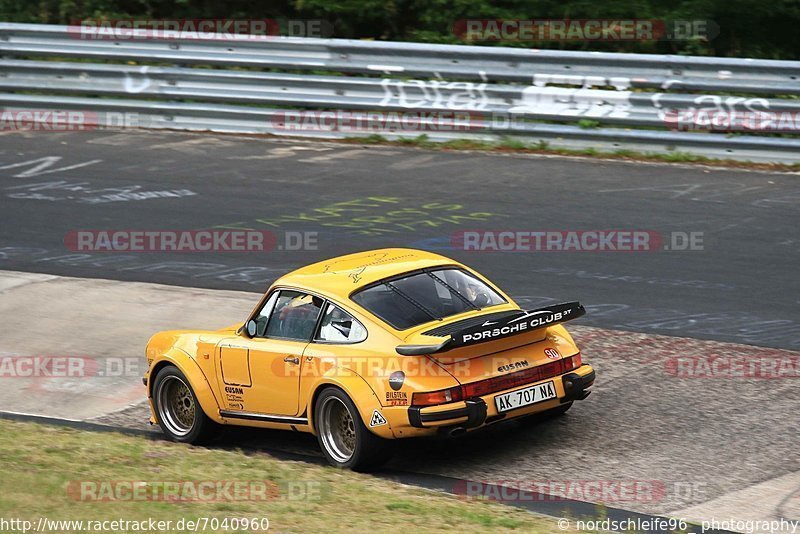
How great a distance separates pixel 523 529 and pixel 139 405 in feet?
15.3

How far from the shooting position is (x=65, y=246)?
14.5 metres

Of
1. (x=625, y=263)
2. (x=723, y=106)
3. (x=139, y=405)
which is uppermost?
(x=723, y=106)

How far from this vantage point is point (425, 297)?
8.23 metres

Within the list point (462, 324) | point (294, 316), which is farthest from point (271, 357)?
point (462, 324)

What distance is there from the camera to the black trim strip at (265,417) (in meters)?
8.23

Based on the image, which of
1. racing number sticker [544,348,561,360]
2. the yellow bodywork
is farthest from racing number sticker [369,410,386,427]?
racing number sticker [544,348,561,360]

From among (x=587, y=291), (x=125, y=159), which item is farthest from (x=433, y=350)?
(x=125, y=159)

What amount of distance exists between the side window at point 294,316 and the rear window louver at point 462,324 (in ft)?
3.05

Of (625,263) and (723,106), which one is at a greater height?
(723,106)

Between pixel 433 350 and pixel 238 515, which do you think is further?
pixel 433 350

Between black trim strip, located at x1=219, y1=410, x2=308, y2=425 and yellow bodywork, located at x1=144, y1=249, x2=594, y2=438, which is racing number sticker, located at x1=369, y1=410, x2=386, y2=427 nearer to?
yellow bodywork, located at x1=144, y1=249, x2=594, y2=438

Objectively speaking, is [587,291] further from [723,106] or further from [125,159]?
[125,159]

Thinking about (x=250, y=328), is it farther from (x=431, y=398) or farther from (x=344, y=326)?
(x=431, y=398)

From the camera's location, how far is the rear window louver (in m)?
7.77
